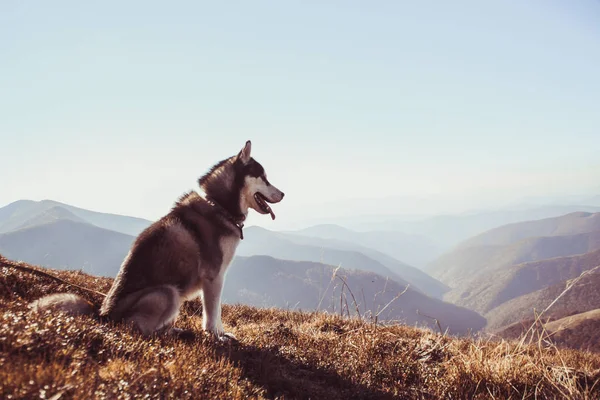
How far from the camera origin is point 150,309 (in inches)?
216

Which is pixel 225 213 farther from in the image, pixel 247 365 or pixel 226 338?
pixel 247 365

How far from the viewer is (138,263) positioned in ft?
18.8

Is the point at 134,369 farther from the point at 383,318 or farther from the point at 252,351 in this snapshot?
the point at 383,318

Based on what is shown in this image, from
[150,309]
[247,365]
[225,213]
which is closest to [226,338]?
[247,365]

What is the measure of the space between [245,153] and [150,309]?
316 cm

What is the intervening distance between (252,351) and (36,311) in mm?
3018

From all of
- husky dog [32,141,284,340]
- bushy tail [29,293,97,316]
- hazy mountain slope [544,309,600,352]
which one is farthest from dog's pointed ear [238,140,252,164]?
hazy mountain slope [544,309,600,352]

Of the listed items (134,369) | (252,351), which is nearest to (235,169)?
(252,351)

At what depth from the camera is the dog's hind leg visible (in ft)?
17.8

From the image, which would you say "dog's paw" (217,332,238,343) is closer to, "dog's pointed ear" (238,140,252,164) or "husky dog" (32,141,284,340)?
"husky dog" (32,141,284,340)

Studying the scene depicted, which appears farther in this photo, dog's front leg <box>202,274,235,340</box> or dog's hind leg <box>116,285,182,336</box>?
dog's front leg <box>202,274,235,340</box>

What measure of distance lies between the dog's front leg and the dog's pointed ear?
2.15 m

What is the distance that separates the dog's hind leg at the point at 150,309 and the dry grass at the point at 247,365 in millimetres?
493

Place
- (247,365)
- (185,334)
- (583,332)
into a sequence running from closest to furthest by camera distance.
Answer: (247,365)
(185,334)
(583,332)
